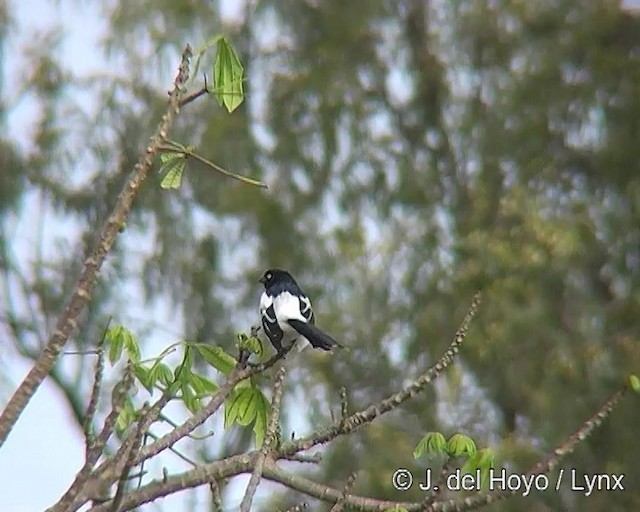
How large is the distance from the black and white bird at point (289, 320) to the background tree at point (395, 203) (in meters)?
4.58

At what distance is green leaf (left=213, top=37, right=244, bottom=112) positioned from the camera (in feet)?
6.84

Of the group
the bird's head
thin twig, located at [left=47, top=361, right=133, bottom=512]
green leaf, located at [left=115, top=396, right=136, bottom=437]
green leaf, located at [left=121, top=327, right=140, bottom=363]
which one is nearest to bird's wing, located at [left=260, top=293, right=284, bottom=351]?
the bird's head

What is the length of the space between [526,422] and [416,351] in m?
0.98

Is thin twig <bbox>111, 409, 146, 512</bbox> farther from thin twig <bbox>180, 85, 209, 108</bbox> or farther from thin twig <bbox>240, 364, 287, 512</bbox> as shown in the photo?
thin twig <bbox>180, 85, 209, 108</bbox>

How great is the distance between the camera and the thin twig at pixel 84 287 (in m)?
1.92

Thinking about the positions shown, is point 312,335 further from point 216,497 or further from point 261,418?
point 216,497

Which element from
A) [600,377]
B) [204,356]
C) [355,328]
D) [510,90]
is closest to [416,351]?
[355,328]

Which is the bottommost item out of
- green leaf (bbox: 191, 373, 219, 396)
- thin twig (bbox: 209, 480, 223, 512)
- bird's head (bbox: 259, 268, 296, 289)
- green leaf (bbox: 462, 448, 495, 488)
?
thin twig (bbox: 209, 480, 223, 512)

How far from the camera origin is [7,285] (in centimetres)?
1015

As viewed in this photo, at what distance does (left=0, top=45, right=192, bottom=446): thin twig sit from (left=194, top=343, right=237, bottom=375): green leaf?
0.34 meters

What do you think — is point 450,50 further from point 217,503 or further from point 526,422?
point 217,503

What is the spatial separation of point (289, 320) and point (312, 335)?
0.28 feet

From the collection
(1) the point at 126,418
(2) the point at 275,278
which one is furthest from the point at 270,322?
(1) the point at 126,418

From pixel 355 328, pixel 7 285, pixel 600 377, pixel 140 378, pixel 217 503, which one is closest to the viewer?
pixel 217 503
